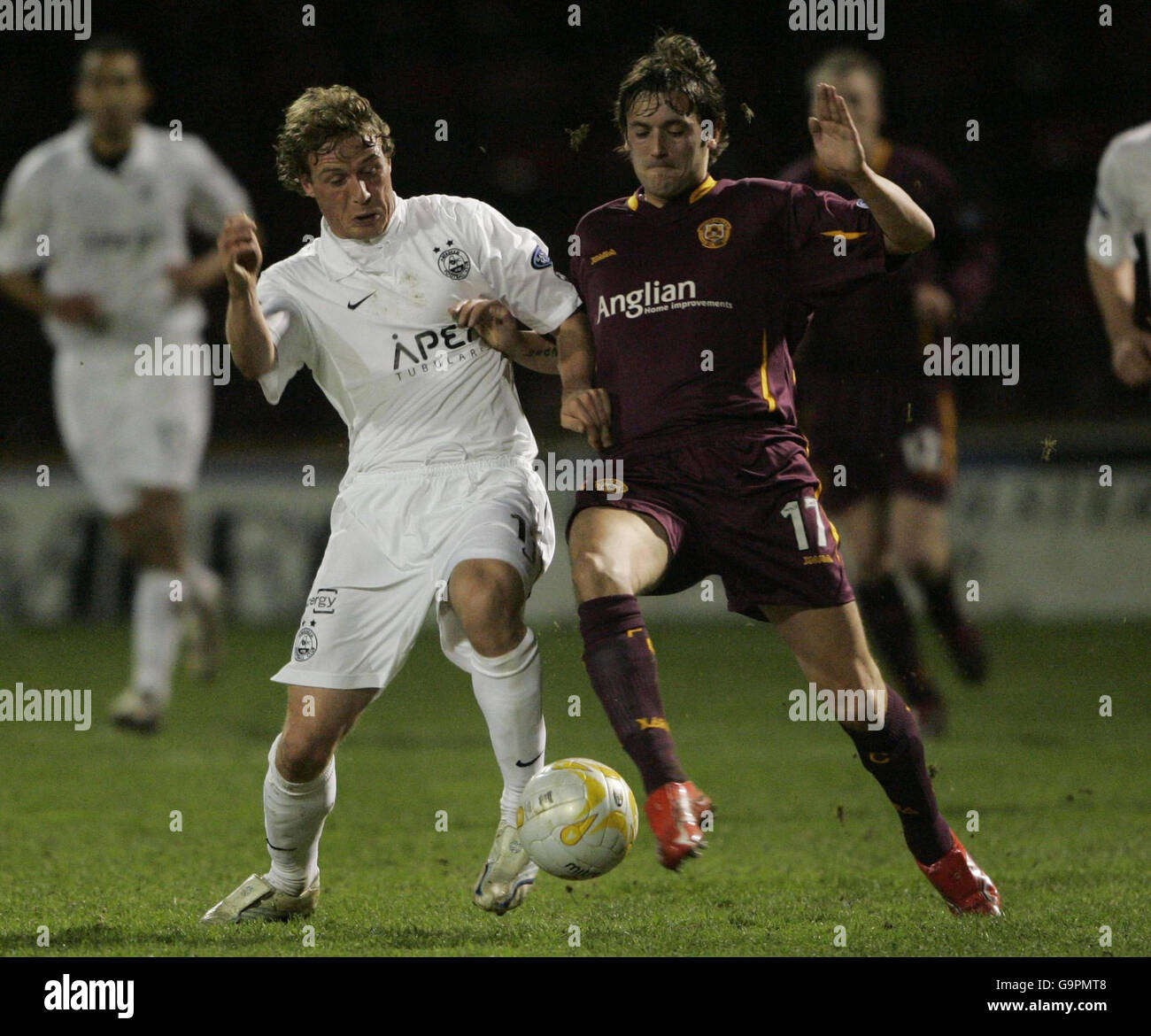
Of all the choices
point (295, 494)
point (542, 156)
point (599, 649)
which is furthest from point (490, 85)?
point (599, 649)

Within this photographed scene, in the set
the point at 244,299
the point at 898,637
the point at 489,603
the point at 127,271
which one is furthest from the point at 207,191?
the point at 489,603

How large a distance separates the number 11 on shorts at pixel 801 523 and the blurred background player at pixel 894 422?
10.4ft

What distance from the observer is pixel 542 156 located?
11.9 m

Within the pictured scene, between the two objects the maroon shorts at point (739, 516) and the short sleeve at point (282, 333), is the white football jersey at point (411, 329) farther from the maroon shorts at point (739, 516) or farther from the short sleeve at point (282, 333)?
the maroon shorts at point (739, 516)

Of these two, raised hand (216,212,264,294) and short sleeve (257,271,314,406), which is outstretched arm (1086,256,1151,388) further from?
raised hand (216,212,264,294)

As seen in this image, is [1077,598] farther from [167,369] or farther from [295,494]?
[167,369]

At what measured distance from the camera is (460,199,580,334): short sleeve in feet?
14.5

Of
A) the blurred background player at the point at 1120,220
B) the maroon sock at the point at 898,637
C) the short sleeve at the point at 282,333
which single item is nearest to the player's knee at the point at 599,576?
the short sleeve at the point at 282,333

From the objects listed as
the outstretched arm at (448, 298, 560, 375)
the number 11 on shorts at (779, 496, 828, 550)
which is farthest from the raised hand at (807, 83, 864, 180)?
the outstretched arm at (448, 298, 560, 375)

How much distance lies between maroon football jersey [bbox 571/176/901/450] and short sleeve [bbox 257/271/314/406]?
78 cm

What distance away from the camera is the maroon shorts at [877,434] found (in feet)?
24.8

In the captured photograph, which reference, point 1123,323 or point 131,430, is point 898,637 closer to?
point 1123,323

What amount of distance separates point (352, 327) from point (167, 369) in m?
4.59

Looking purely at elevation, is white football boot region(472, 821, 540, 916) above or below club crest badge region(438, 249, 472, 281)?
below
